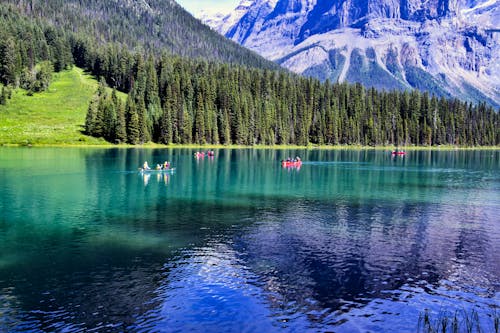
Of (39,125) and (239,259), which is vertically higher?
(39,125)

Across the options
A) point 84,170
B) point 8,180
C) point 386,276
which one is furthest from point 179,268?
point 84,170

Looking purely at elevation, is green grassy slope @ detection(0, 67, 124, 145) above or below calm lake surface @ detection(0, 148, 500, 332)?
above

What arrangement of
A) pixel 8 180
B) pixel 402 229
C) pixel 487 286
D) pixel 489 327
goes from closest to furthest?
pixel 489 327 < pixel 487 286 < pixel 402 229 < pixel 8 180

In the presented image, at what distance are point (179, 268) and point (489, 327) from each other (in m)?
19.5

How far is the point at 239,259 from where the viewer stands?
35.4 m

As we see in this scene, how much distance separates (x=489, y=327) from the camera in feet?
80.9

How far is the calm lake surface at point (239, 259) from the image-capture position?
2527 centimetres

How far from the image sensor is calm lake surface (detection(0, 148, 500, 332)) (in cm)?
2527

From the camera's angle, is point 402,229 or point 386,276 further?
point 402,229

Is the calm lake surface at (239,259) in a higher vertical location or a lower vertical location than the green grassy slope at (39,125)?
lower

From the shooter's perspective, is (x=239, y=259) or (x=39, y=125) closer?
(x=239, y=259)

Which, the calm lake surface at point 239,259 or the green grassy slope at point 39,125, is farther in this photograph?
the green grassy slope at point 39,125

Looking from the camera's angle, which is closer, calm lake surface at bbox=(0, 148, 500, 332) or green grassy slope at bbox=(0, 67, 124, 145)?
calm lake surface at bbox=(0, 148, 500, 332)

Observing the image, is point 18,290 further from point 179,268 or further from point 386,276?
point 386,276
